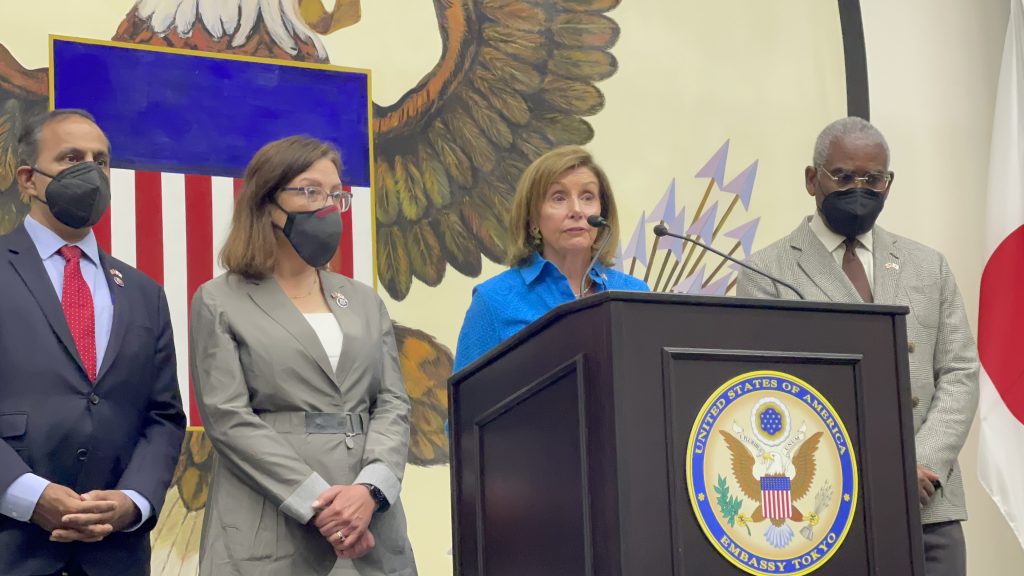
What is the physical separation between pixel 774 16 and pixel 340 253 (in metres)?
2.08

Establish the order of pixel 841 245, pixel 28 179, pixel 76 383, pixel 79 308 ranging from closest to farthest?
1. pixel 76 383
2. pixel 79 308
3. pixel 28 179
4. pixel 841 245

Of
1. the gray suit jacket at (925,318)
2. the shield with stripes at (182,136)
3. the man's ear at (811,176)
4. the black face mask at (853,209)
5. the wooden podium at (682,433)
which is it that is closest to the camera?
the wooden podium at (682,433)

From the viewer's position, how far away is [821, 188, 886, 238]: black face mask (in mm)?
3506

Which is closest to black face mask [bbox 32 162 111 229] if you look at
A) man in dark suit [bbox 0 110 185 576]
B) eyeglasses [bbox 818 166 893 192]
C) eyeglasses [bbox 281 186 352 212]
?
man in dark suit [bbox 0 110 185 576]

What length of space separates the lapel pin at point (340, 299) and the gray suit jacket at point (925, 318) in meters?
1.03

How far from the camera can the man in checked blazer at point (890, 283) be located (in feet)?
10.9

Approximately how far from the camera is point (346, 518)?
9.81ft

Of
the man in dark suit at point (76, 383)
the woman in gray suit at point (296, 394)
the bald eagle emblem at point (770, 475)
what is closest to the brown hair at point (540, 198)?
the woman in gray suit at point (296, 394)

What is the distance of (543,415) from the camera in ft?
7.50

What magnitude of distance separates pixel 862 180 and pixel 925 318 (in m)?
0.39

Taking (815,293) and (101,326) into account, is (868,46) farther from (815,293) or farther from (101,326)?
(101,326)

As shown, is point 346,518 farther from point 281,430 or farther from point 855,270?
point 855,270

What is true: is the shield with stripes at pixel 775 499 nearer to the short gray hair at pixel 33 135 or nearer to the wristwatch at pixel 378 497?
the wristwatch at pixel 378 497

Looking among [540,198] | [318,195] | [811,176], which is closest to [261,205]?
[318,195]
